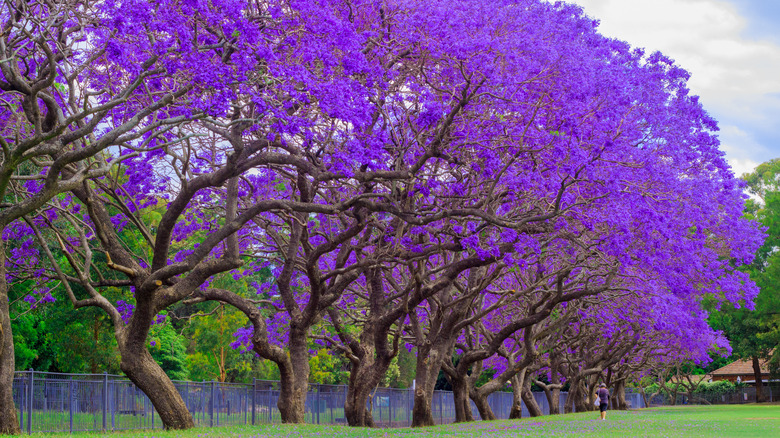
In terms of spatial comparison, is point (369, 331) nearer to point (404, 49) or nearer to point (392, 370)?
point (404, 49)

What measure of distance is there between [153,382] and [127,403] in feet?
24.8

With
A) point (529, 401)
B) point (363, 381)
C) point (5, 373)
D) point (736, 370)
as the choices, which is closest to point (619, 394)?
point (529, 401)

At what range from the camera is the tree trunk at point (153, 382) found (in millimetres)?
15266

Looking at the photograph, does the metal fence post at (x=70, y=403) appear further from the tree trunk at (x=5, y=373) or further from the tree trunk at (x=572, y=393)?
the tree trunk at (x=572, y=393)

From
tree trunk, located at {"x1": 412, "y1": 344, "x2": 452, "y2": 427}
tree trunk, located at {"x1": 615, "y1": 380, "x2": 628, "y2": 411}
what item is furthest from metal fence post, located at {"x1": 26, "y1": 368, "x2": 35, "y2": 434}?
tree trunk, located at {"x1": 615, "y1": 380, "x2": 628, "y2": 411}

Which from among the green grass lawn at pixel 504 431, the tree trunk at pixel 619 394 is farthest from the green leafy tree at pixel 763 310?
the green grass lawn at pixel 504 431

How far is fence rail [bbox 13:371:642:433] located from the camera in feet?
63.4

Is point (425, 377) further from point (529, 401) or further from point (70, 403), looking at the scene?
point (529, 401)

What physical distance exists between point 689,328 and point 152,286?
17.2 metres

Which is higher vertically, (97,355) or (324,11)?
(324,11)

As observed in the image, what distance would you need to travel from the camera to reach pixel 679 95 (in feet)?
70.0

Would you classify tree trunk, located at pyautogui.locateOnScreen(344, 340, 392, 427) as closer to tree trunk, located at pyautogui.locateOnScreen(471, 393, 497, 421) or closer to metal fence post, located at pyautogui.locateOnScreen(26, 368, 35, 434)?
tree trunk, located at pyautogui.locateOnScreen(471, 393, 497, 421)

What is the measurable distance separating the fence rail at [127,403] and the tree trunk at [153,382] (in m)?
5.08

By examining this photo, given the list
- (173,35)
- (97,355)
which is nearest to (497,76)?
(173,35)
